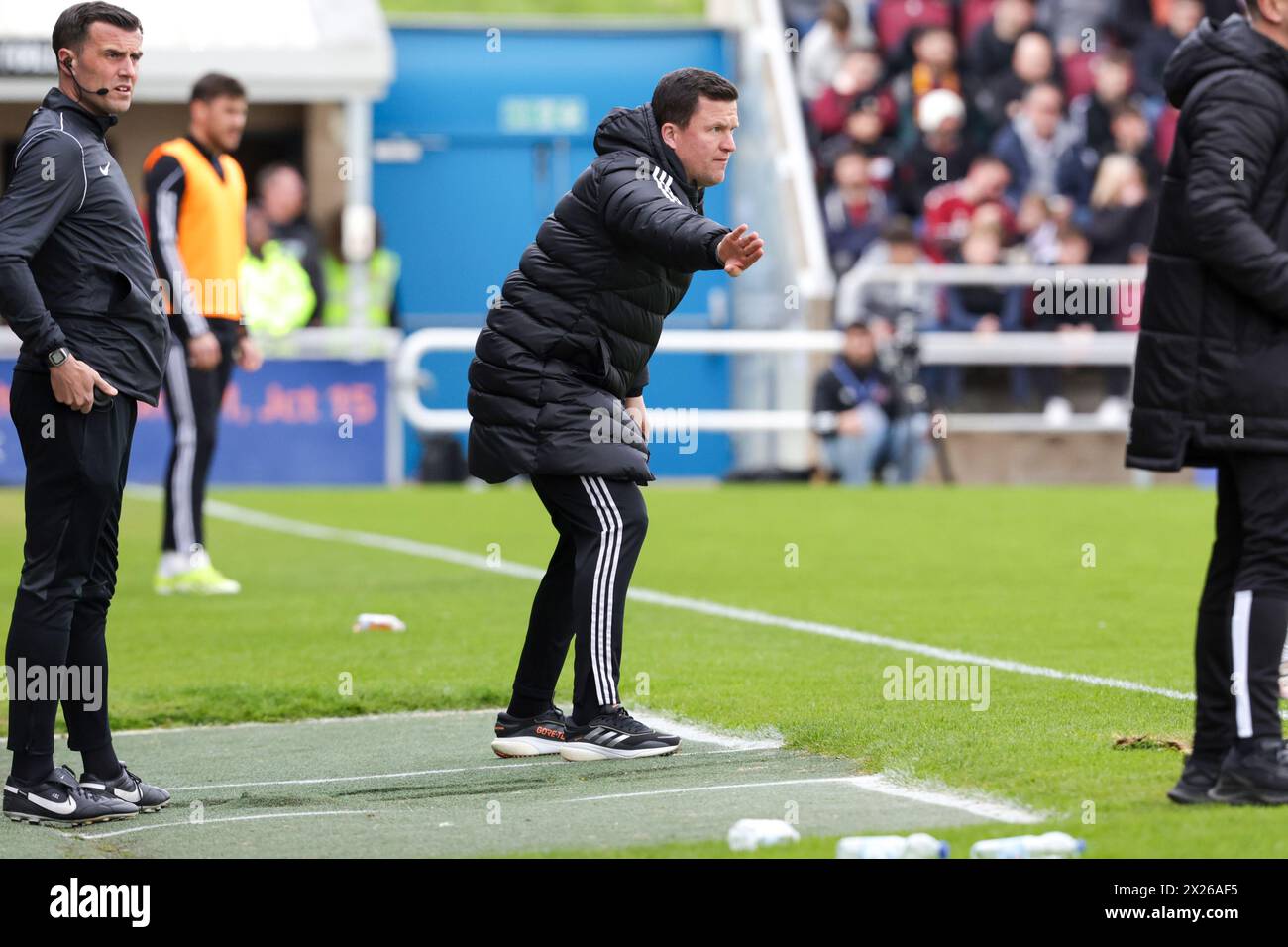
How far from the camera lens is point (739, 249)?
6.27m

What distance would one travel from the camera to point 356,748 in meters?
7.78

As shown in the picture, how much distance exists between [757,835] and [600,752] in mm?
1829

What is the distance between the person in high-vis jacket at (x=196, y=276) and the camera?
12.2 m

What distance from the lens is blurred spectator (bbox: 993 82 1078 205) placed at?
81.6 ft

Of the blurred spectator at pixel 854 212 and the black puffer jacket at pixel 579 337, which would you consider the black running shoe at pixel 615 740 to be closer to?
the black puffer jacket at pixel 579 337

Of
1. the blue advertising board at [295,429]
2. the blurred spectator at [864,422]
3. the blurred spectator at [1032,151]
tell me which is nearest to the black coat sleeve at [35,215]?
the blurred spectator at [864,422]

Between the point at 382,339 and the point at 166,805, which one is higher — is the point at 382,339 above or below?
Result: above

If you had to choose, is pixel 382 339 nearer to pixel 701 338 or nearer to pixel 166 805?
pixel 701 338

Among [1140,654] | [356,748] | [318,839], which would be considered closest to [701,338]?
[1140,654]

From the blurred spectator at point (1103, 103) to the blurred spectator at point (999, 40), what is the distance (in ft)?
3.30

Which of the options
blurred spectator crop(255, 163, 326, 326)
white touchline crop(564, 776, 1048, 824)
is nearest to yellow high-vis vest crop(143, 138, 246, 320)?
white touchline crop(564, 776, 1048, 824)

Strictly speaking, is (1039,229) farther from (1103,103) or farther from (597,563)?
(597,563)

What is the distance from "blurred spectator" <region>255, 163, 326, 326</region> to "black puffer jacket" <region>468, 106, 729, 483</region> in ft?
52.5
